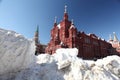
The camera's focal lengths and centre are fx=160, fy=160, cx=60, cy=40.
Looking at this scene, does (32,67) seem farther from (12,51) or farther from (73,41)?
(73,41)

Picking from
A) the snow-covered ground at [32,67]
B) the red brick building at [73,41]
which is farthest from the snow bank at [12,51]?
the red brick building at [73,41]

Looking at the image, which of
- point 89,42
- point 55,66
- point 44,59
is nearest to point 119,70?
point 55,66

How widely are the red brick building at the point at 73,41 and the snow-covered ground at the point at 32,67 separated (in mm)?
12026

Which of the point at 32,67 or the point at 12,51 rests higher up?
the point at 12,51

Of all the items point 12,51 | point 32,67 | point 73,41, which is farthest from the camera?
point 73,41

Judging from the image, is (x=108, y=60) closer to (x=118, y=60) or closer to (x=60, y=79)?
(x=118, y=60)

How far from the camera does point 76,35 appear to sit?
1400 inches

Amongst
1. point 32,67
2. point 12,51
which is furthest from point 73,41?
point 12,51

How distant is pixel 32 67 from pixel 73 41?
15.6 metres

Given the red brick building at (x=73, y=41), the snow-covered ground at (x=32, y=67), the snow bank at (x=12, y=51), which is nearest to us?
the snow bank at (x=12, y=51)

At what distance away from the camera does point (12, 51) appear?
17.2 meters

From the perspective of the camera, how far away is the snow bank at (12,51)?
16828 millimetres

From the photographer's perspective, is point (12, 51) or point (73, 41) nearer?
point (12, 51)

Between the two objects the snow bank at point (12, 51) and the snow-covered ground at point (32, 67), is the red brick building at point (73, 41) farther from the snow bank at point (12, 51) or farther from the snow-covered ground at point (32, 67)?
the snow bank at point (12, 51)
